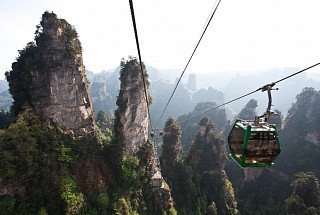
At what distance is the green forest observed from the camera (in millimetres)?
25422

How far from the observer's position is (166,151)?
4478 cm

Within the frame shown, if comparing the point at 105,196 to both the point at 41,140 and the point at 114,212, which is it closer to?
the point at 114,212

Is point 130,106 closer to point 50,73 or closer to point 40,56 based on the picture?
Answer: point 50,73

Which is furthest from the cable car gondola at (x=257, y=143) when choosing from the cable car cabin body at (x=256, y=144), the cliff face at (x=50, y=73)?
the cliff face at (x=50, y=73)

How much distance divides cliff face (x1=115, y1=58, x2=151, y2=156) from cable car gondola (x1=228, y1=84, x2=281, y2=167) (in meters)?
25.2

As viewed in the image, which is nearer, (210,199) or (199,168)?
(210,199)

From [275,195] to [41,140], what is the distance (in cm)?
3971

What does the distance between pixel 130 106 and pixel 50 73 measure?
971 centimetres

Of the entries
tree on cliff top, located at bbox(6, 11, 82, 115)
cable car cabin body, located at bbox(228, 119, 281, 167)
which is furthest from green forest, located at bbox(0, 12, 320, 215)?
cable car cabin body, located at bbox(228, 119, 281, 167)

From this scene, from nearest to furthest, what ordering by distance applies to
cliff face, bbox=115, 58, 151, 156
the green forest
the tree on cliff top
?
the green forest → the tree on cliff top → cliff face, bbox=115, 58, 151, 156

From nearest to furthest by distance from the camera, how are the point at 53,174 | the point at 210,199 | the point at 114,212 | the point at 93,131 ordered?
1. the point at 53,174
2. the point at 114,212
3. the point at 93,131
4. the point at 210,199

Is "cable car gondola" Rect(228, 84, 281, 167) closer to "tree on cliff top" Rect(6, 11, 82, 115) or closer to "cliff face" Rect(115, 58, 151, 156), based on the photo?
"tree on cliff top" Rect(6, 11, 82, 115)

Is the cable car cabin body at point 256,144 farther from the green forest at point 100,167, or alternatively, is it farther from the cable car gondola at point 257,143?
the green forest at point 100,167

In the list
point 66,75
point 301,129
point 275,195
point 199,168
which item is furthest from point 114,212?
point 301,129
